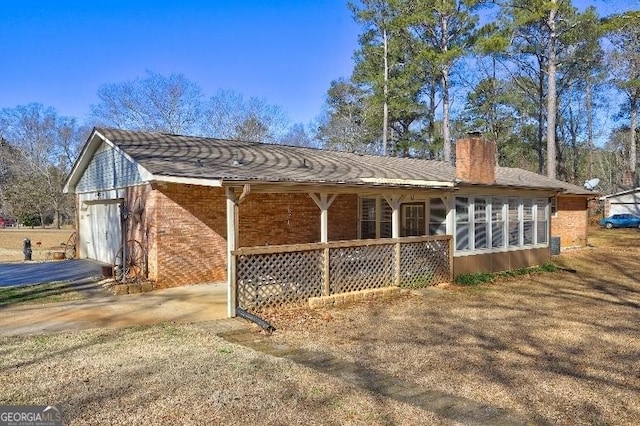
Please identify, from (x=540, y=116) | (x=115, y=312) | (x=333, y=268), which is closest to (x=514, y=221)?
(x=333, y=268)

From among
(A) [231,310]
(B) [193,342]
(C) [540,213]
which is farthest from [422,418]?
(C) [540,213]

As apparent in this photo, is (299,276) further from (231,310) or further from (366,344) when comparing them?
(366,344)

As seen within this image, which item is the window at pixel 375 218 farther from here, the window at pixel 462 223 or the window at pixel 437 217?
the window at pixel 462 223

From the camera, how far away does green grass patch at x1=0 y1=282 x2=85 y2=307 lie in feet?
30.0

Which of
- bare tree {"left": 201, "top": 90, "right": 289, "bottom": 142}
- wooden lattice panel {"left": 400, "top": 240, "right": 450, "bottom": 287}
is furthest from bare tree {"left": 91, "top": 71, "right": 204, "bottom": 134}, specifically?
wooden lattice panel {"left": 400, "top": 240, "right": 450, "bottom": 287}

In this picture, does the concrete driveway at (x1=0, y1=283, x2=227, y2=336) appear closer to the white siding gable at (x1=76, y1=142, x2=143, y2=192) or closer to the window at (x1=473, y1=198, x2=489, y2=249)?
the white siding gable at (x1=76, y1=142, x2=143, y2=192)

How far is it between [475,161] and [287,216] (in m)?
5.39

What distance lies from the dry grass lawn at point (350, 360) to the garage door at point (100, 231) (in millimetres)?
6600

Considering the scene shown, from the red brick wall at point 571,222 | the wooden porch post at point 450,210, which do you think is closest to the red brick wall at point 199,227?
the wooden porch post at point 450,210

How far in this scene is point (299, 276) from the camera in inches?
348

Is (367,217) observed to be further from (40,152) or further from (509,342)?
(40,152)

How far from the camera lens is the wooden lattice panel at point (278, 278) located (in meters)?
8.12

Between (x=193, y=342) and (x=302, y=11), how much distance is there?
1860 centimetres

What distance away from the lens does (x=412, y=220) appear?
545 inches
